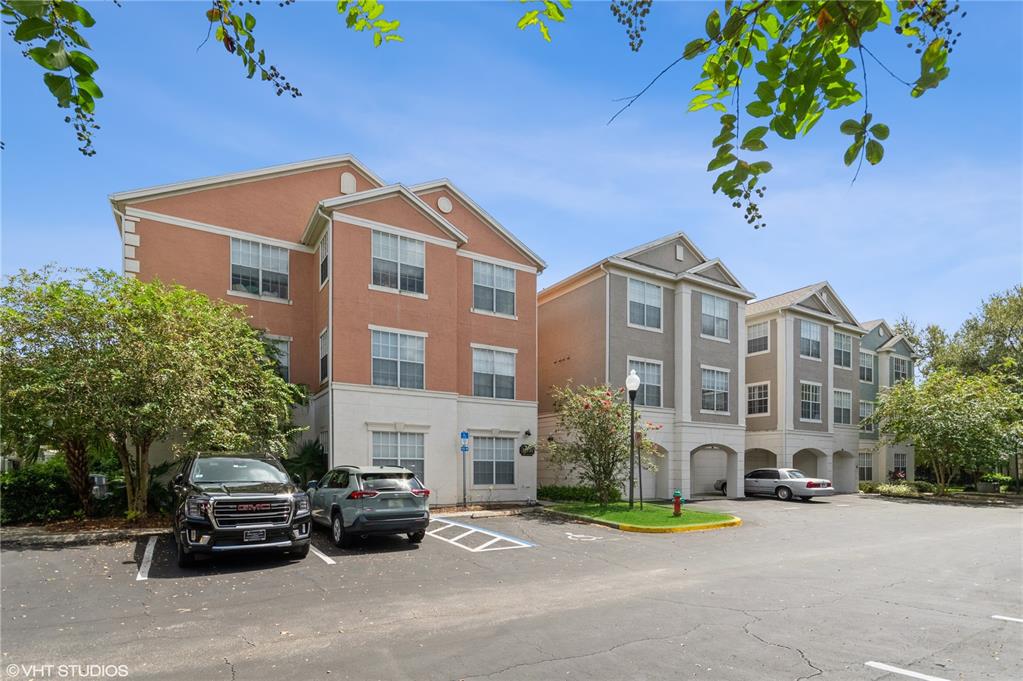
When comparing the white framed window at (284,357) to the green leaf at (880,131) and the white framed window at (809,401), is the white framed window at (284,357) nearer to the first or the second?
the green leaf at (880,131)

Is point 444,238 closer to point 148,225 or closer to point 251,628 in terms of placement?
point 148,225

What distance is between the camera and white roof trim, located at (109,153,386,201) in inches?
763

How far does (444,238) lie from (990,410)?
95.1 ft

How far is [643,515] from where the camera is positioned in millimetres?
18797

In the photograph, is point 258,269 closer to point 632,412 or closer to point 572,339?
point 572,339

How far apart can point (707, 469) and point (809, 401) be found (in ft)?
22.2

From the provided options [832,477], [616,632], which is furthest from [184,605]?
[832,477]

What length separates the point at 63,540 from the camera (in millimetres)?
13469

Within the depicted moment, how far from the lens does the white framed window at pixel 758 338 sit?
33750 mm

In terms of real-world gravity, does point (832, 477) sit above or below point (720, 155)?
below

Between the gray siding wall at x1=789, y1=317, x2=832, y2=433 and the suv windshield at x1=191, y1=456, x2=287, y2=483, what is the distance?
91.9ft

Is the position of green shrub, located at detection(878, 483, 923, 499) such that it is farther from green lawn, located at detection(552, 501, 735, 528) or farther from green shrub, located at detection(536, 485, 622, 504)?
green lawn, located at detection(552, 501, 735, 528)

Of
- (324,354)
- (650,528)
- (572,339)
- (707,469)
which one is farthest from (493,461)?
(707,469)

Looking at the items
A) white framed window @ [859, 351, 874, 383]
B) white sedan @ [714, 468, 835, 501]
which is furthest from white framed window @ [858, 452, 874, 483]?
white sedan @ [714, 468, 835, 501]
